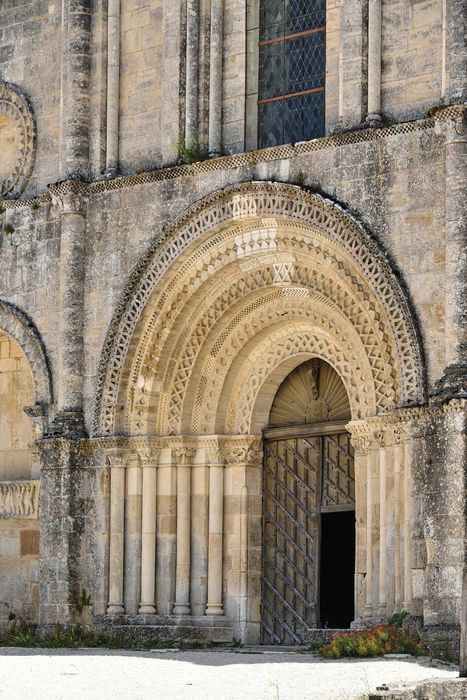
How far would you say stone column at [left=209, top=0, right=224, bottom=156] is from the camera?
22141mm

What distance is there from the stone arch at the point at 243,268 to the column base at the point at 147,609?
219 cm

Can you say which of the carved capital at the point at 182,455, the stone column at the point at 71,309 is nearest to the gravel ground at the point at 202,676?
the carved capital at the point at 182,455

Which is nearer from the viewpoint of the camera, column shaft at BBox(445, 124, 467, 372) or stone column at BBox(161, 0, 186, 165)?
column shaft at BBox(445, 124, 467, 372)

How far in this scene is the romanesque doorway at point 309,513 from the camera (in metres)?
22.1

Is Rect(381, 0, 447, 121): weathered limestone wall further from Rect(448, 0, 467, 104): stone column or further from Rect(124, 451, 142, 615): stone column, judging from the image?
Rect(124, 451, 142, 615): stone column

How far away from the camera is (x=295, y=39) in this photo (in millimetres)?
22188

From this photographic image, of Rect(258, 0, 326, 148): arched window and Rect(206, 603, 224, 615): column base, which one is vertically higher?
Rect(258, 0, 326, 148): arched window

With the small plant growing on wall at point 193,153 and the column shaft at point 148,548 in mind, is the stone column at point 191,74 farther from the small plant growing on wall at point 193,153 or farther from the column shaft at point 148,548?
the column shaft at point 148,548

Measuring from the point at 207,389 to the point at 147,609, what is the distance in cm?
277

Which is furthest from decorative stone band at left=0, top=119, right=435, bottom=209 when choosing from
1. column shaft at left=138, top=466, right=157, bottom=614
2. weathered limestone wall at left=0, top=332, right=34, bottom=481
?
column shaft at left=138, top=466, right=157, bottom=614

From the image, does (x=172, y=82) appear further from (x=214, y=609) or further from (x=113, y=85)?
(x=214, y=609)

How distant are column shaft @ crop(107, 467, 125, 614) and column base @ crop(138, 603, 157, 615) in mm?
242

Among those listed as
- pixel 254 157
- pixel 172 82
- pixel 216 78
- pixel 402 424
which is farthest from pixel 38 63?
pixel 402 424

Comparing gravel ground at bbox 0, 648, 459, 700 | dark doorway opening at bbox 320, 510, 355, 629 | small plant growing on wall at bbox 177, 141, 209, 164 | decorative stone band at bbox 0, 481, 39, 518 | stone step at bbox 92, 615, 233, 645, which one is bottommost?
gravel ground at bbox 0, 648, 459, 700
